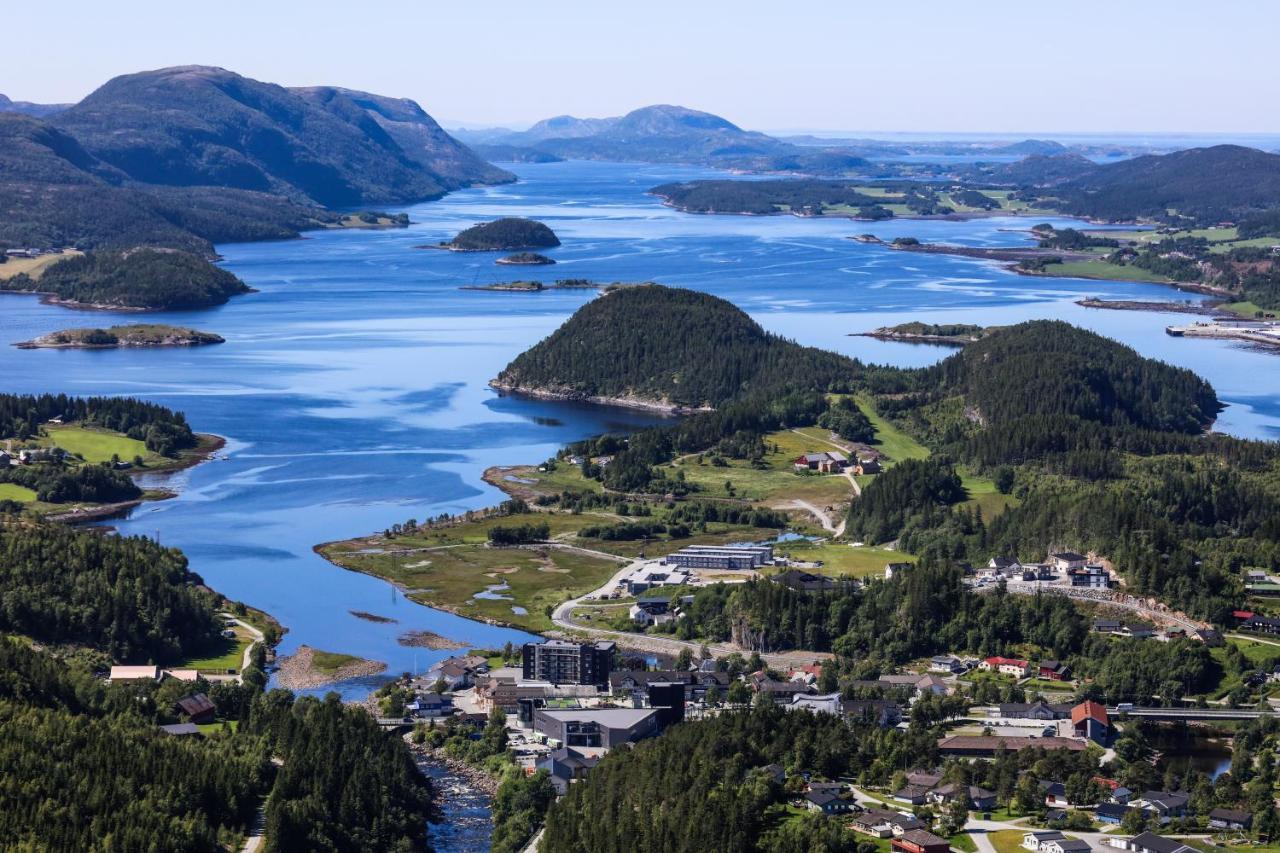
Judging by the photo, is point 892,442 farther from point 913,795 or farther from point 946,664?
point 913,795

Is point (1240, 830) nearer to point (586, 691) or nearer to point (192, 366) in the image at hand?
point (586, 691)

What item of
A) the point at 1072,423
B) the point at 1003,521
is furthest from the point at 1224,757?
the point at 1072,423

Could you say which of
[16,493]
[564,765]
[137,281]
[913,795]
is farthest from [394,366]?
[913,795]

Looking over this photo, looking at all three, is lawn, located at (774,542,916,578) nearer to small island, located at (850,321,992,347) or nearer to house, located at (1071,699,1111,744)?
house, located at (1071,699,1111,744)

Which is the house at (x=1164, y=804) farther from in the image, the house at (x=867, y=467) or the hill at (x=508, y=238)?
the hill at (x=508, y=238)

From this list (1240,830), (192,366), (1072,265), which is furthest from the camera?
(1072,265)

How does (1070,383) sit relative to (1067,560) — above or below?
above

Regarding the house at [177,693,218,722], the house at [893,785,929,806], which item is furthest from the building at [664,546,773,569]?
the house at [893,785,929,806]
